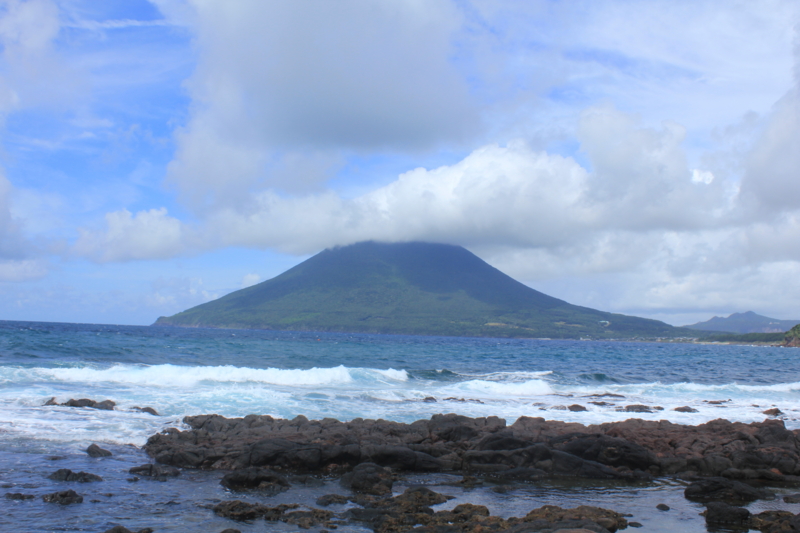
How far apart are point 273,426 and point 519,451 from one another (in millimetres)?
7036

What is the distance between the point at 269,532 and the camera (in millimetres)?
8266

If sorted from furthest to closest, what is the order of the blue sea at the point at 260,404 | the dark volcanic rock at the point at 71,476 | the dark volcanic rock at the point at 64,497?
the dark volcanic rock at the point at 71,476 < the blue sea at the point at 260,404 < the dark volcanic rock at the point at 64,497

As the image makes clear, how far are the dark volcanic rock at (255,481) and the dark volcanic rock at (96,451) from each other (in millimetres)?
3734

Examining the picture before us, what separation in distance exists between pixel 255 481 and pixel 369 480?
90.0 inches

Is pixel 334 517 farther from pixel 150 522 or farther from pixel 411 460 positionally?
pixel 411 460

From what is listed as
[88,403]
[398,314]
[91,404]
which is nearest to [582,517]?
[91,404]

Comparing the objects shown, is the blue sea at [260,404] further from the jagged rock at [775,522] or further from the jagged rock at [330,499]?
the jagged rock at [775,522]

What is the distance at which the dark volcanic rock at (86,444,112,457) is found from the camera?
12816 millimetres

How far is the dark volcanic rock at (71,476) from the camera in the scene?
421 inches

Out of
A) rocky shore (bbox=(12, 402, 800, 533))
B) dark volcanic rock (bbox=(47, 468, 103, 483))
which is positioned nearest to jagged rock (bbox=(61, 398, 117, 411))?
rocky shore (bbox=(12, 402, 800, 533))

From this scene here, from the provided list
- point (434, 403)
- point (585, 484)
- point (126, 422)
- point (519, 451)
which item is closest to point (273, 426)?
point (126, 422)

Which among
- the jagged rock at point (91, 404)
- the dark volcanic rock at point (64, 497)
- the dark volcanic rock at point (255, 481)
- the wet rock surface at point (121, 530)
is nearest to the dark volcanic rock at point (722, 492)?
the dark volcanic rock at point (255, 481)

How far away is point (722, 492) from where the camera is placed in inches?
430

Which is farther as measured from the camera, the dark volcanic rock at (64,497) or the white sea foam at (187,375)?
the white sea foam at (187,375)
